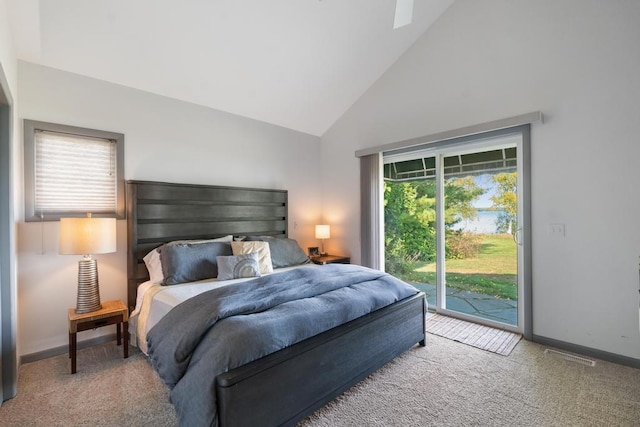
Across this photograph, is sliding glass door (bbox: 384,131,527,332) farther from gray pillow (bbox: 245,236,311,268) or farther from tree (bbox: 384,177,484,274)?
gray pillow (bbox: 245,236,311,268)

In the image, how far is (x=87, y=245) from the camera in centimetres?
243

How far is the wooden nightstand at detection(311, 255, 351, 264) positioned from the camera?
4204 mm

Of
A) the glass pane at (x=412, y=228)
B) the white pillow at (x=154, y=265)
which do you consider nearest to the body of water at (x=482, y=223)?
the glass pane at (x=412, y=228)

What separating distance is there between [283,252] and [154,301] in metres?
1.50

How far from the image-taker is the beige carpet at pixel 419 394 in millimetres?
1889

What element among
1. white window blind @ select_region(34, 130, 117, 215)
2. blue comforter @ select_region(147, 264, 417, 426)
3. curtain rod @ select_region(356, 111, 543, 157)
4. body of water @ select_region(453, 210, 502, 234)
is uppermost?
curtain rod @ select_region(356, 111, 543, 157)

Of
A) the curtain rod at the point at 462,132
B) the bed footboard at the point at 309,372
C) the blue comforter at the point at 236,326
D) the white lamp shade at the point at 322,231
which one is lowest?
the bed footboard at the point at 309,372

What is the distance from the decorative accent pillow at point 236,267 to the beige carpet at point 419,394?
94cm

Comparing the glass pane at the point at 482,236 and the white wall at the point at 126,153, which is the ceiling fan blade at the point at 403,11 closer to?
the glass pane at the point at 482,236

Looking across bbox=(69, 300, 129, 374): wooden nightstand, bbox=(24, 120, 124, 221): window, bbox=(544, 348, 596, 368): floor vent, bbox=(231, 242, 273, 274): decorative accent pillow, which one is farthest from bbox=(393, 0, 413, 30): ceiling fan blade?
bbox=(69, 300, 129, 374): wooden nightstand

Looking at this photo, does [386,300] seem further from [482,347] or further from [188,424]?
[188,424]

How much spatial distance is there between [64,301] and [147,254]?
2.47 ft

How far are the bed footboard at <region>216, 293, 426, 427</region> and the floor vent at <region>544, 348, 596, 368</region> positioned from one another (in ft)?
4.44

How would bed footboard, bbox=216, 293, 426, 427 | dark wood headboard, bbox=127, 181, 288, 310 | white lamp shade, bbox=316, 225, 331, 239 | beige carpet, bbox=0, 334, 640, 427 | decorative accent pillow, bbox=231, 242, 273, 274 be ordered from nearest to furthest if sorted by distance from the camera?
bed footboard, bbox=216, 293, 426, 427, beige carpet, bbox=0, 334, 640, 427, dark wood headboard, bbox=127, 181, 288, 310, decorative accent pillow, bbox=231, 242, 273, 274, white lamp shade, bbox=316, 225, 331, 239
